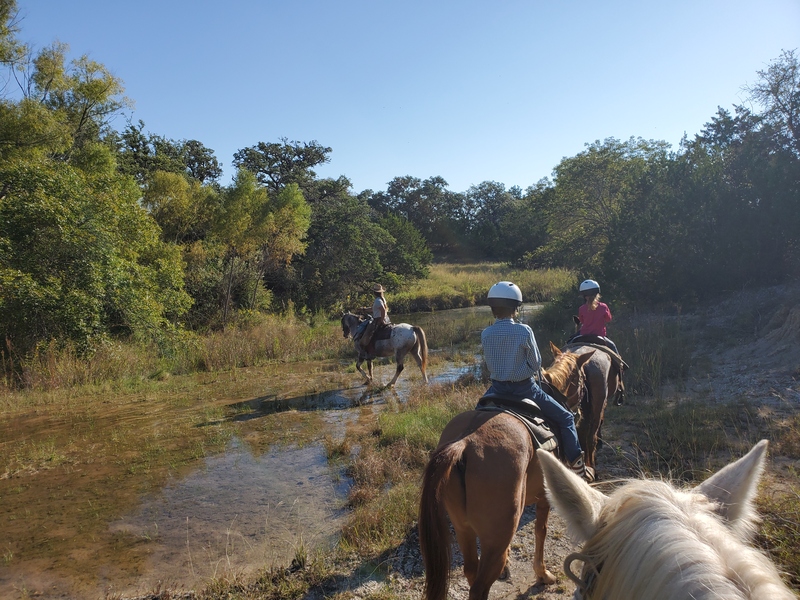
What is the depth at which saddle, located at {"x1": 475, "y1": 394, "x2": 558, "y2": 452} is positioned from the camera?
321 centimetres

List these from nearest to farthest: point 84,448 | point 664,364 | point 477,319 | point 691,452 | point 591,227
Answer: point 691,452
point 84,448
point 664,364
point 591,227
point 477,319

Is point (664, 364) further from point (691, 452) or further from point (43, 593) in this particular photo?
point (43, 593)

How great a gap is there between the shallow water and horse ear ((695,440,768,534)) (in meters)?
3.65

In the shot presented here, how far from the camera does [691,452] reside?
5258 mm

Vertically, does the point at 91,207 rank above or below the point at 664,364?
above

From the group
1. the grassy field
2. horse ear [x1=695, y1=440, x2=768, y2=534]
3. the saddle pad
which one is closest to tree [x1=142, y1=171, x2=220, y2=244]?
the grassy field

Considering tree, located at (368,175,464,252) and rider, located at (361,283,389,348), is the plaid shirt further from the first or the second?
tree, located at (368,175,464,252)

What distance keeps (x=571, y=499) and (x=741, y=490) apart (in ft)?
1.66

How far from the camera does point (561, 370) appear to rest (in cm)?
444

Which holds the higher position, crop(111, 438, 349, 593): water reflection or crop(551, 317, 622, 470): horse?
crop(551, 317, 622, 470): horse

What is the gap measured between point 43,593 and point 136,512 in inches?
60.4

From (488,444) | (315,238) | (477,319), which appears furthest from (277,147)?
(488,444)

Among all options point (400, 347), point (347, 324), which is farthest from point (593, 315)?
point (347, 324)

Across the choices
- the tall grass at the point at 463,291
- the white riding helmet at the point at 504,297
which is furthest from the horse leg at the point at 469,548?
the tall grass at the point at 463,291
